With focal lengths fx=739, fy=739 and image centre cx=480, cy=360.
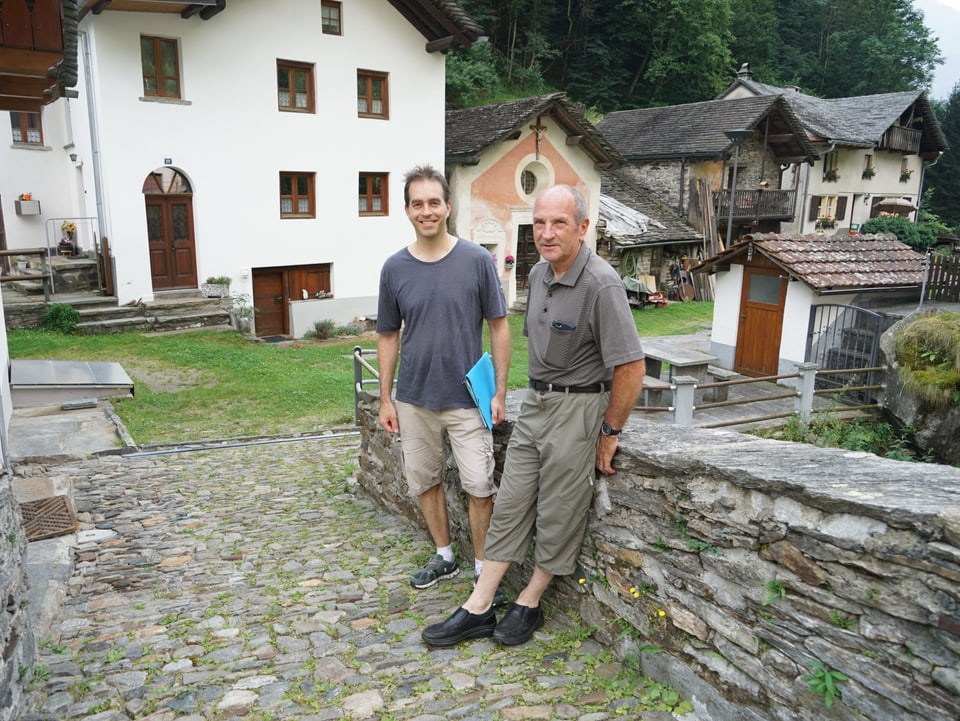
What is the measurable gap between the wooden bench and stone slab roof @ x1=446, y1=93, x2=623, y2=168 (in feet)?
34.0

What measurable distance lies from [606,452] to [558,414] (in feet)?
0.84

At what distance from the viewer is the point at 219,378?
499 inches

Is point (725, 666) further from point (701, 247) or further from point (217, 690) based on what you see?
point (701, 247)

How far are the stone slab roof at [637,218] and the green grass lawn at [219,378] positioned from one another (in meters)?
7.69

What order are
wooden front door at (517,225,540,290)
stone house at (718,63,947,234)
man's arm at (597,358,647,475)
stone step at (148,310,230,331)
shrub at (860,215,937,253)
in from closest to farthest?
man's arm at (597,358,647,475) < stone step at (148,310,230,331) < wooden front door at (517,225,540,290) < shrub at (860,215,937,253) < stone house at (718,63,947,234)

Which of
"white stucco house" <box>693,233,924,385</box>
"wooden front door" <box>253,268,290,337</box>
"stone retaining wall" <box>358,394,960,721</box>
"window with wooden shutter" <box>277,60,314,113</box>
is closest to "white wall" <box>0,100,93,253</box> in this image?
"wooden front door" <box>253,268,290,337</box>

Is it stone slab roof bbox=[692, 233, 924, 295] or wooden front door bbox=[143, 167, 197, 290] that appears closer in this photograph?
stone slab roof bbox=[692, 233, 924, 295]

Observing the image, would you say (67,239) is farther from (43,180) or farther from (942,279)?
(942,279)

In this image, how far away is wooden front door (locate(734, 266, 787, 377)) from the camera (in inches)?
479

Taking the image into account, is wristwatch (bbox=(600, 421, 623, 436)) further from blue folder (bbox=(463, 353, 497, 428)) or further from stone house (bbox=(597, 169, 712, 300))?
stone house (bbox=(597, 169, 712, 300))

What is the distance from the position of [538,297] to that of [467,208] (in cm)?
1800

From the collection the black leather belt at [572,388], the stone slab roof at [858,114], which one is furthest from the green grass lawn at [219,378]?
the stone slab roof at [858,114]

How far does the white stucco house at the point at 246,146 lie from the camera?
52.5 feet

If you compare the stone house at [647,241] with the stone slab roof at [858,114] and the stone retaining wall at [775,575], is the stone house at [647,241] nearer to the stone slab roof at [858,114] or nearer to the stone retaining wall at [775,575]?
the stone slab roof at [858,114]
